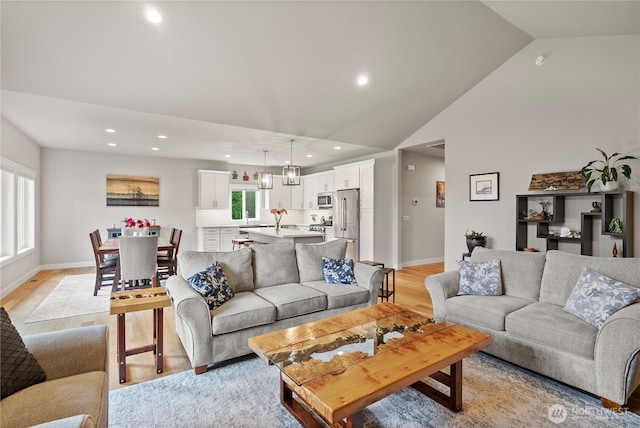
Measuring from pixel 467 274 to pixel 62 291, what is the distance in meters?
5.72

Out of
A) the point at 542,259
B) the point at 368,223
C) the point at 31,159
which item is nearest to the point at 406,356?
the point at 542,259

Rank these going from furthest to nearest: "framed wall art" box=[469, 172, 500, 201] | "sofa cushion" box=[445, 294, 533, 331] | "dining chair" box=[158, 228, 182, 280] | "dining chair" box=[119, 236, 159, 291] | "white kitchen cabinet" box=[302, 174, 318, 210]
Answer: "white kitchen cabinet" box=[302, 174, 318, 210], "dining chair" box=[158, 228, 182, 280], "framed wall art" box=[469, 172, 500, 201], "dining chair" box=[119, 236, 159, 291], "sofa cushion" box=[445, 294, 533, 331]

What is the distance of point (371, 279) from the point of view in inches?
136

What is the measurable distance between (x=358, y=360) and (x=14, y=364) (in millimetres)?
1665

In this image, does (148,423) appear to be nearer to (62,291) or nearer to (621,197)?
(62,291)

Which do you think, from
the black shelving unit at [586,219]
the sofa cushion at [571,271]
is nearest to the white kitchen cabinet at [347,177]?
the black shelving unit at [586,219]

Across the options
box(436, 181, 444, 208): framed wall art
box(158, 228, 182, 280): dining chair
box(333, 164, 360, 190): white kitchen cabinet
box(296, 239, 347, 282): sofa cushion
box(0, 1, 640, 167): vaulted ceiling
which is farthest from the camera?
box(436, 181, 444, 208): framed wall art

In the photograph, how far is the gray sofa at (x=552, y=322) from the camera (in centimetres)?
199

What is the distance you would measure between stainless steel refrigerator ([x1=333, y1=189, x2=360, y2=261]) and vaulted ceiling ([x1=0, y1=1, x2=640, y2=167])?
2041mm

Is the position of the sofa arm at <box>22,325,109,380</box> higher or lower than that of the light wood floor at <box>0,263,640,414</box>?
higher

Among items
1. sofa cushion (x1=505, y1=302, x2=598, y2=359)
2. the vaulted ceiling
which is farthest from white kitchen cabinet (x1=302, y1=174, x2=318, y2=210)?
sofa cushion (x1=505, y1=302, x2=598, y2=359)

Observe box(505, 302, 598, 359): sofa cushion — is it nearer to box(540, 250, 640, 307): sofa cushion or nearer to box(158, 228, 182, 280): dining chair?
box(540, 250, 640, 307): sofa cushion

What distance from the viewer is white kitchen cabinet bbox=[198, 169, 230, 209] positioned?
804 centimetres

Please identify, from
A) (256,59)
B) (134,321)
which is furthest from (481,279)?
(134,321)
